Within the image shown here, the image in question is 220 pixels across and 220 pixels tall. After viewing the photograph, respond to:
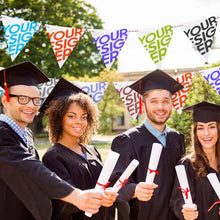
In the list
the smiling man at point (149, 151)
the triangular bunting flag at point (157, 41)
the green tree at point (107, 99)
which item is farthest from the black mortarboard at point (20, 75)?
the green tree at point (107, 99)

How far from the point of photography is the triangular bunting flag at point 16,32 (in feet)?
16.3

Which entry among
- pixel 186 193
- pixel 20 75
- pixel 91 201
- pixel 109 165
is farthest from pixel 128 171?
pixel 20 75

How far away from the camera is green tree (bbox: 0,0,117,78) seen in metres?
18.5

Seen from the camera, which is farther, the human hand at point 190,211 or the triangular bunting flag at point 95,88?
the triangular bunting flag at point 95,88

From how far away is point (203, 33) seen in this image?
4.75 meters

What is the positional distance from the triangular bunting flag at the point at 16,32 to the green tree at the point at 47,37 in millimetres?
13180

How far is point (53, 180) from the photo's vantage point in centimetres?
210

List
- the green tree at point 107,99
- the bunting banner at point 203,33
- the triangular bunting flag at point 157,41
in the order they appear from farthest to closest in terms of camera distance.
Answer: the green tree at point 107,99 → the triangular bunting flag at point 157,41 → the bunting banner at point 203,33

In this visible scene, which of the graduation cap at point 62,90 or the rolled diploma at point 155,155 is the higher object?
the graduation cap at point 62,90

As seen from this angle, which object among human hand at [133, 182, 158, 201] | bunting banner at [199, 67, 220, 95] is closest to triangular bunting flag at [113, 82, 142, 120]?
bunting banner at [199, 67, 220, 95]

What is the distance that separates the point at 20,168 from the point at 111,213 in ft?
4.49

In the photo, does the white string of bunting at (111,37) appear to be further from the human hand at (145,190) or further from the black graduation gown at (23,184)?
the black graduation gown at (23,184)

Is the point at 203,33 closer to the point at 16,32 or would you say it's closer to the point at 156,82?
the point at 156,82

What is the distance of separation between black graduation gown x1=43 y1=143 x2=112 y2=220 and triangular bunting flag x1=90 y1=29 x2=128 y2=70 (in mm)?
2581
